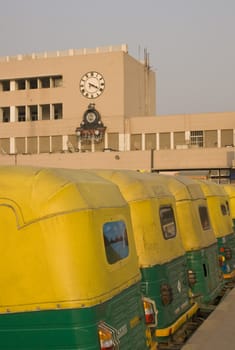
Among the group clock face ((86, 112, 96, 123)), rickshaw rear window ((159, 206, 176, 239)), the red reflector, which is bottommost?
the red reflector

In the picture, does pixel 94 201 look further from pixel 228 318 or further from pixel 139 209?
pixel 228 318

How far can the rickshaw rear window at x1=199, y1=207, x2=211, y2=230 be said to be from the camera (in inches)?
401

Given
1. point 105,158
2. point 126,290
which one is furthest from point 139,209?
point 105,158

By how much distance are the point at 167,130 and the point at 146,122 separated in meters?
2.38

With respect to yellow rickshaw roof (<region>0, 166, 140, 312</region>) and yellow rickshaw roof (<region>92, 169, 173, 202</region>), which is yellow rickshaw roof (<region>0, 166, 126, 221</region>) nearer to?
yellow rickshaw roof (<region>0, 166, 140, 312</region>)

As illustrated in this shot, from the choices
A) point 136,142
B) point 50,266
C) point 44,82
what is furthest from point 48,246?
point 44,82

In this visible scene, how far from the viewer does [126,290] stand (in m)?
5.70

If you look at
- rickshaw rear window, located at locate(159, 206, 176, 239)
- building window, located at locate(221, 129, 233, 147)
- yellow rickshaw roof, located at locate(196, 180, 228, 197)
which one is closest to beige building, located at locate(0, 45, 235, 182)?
building window, located at locate(221, 129, 233, 147)

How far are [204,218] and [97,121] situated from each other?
53.7 metres

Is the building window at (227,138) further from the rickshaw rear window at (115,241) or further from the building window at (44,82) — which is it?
the rickshaw rear window at (115,241)

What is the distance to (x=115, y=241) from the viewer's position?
5.59m

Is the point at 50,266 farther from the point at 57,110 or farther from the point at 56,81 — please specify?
the point at 56,81

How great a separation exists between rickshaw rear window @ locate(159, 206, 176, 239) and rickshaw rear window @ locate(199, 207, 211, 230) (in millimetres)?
1757

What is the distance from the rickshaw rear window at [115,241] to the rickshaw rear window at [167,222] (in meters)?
2.06
